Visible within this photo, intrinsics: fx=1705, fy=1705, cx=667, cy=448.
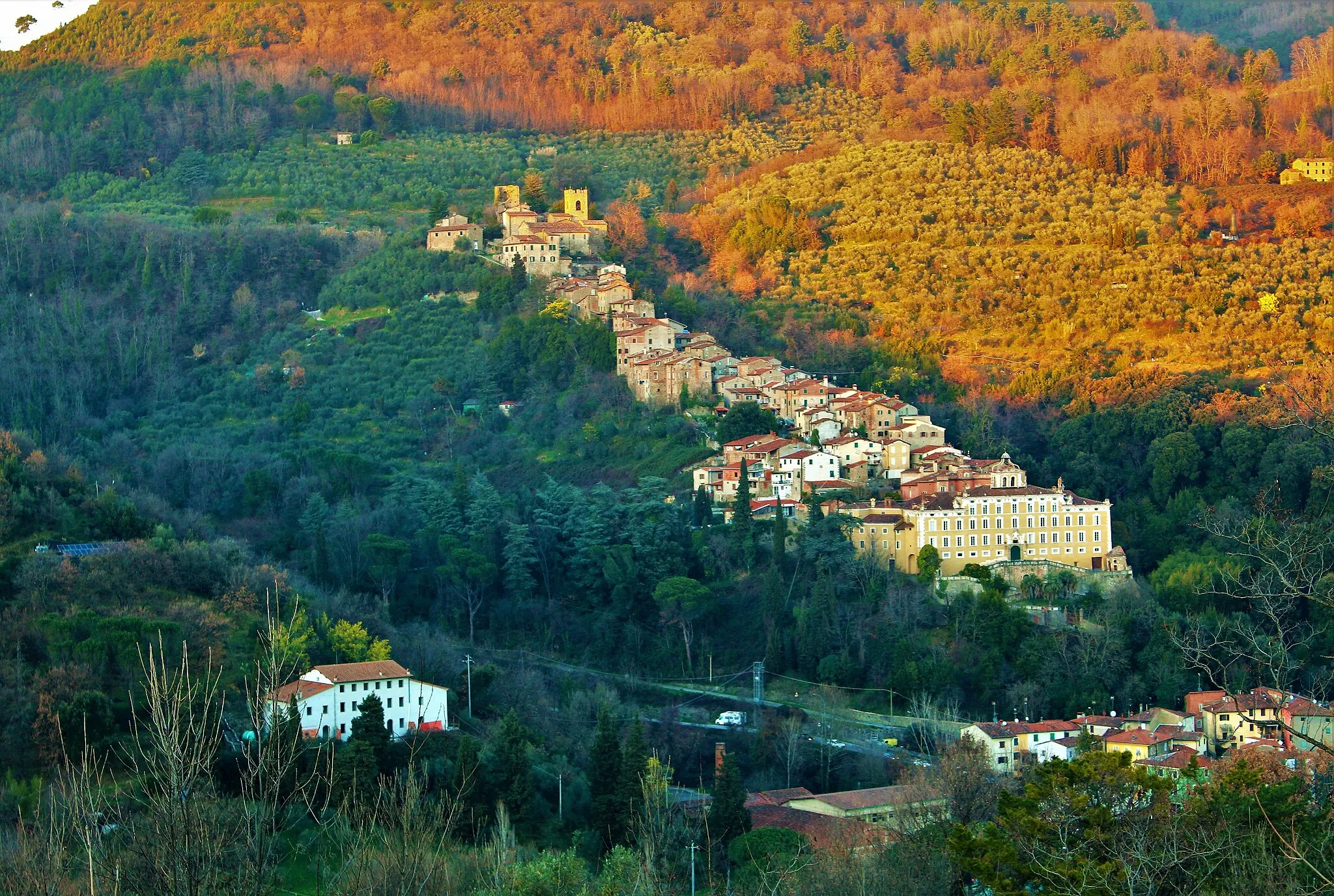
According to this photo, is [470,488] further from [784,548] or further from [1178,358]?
[1178,358]

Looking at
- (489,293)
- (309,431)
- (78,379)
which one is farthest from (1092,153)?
(78,379)

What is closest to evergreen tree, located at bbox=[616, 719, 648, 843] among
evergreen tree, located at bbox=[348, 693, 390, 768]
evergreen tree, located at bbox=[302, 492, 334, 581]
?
evergreen tree, located at bbox=[348, 693, 390, 768]

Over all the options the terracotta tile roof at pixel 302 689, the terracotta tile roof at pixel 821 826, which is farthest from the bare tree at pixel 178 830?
the terracotta tile roof at pixel 302 689

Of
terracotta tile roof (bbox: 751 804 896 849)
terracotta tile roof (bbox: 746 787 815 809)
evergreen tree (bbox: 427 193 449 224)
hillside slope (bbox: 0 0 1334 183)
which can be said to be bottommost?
terracotta tile roof (bbox: 746 787 815 809)

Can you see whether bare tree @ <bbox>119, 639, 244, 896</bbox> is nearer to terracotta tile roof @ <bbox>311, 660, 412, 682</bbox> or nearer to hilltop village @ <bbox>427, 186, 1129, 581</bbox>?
terracotta tile roof @ <bbox>311, 660, 412, 682</bbox>

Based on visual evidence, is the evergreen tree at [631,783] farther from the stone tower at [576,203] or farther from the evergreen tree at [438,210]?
the stone tower at [576,203]

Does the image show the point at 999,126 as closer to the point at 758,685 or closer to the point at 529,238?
the point at 529,238
